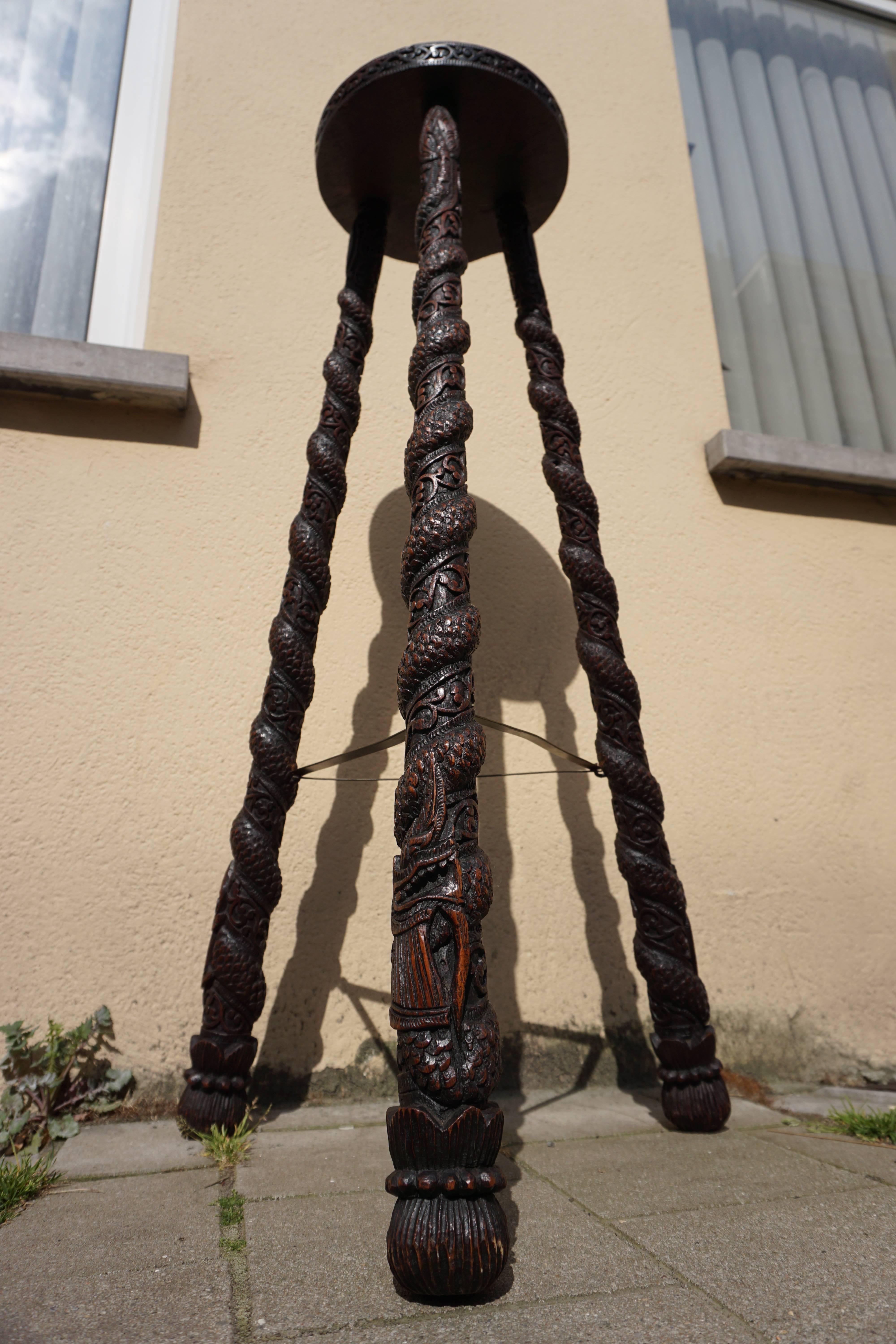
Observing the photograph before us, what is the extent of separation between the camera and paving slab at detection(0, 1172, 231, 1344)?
2.15 feet

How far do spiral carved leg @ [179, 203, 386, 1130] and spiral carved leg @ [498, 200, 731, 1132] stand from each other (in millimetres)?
327

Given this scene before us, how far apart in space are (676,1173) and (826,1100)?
742 mm

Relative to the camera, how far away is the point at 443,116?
1302 millimetres

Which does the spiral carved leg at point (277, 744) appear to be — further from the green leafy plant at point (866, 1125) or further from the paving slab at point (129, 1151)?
the green leafy plant at point (866, 1125)

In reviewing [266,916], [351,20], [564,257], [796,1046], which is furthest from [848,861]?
[351,20]

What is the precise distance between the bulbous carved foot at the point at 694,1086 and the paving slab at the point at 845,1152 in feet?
0.30

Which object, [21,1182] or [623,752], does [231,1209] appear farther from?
[623,752]

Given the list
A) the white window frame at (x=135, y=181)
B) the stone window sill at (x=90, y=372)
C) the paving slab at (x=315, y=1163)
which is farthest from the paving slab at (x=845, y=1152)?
the white window frame at (x=135, y=181)

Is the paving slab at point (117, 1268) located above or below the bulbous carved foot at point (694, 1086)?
below

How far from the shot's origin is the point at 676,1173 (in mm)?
1051

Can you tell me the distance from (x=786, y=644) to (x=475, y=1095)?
164 cm

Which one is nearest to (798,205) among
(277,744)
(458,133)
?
(458,133)

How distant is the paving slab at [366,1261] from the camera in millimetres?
687

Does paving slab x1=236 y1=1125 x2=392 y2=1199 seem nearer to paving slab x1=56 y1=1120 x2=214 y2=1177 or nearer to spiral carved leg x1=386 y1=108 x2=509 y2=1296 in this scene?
paving slab x1=56 y1=1120 x2=214 y2=1177
